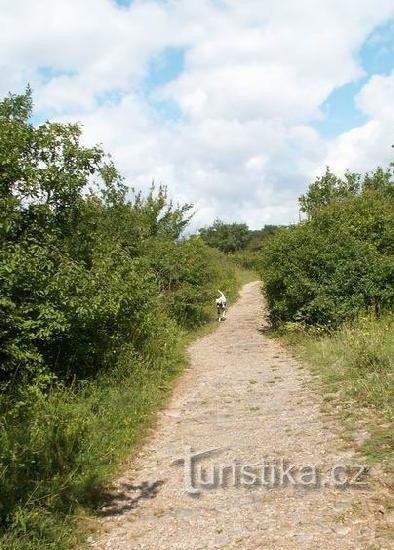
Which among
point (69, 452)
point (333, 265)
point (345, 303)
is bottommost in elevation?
point (69, 452)

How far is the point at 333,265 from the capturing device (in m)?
13.8

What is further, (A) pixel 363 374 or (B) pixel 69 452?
(A) pixel 363 374

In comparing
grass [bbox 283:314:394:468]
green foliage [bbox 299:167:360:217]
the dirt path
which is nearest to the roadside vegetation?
grass [bbox 283:314:394:468]

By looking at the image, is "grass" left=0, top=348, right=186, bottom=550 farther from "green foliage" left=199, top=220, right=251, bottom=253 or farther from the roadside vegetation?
"green foliage" left=199, top=220, right=251, bottom=253

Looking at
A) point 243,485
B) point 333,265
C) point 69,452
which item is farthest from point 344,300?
point 69,452

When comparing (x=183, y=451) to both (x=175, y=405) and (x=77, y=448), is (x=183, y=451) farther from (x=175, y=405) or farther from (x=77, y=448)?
(x=175, y=405)

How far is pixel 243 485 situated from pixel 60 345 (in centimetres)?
409

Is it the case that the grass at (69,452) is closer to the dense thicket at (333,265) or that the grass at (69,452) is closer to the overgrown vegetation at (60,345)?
the overgrown vegetation at (60,345)

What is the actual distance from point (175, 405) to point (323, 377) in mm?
2689

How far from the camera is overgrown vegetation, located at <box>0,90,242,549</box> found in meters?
5.14

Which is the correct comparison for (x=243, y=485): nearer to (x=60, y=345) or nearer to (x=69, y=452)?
(x=69, y=452)

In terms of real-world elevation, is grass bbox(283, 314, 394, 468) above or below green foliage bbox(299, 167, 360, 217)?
below

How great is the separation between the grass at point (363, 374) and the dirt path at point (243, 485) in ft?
1.18

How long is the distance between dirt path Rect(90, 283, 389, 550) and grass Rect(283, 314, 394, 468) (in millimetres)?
360
